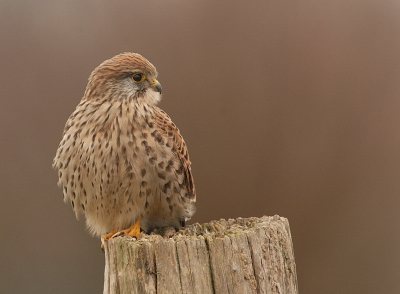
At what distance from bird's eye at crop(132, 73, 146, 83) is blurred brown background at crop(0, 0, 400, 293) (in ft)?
5.68

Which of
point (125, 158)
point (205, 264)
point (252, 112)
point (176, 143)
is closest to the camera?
point (205, 264)

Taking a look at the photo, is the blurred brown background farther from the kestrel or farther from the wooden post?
the wooden post

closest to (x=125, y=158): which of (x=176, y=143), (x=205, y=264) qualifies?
(x=176, y=143)

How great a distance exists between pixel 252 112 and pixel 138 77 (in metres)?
1.95

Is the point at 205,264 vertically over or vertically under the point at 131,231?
under

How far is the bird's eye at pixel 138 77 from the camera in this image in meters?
2.97

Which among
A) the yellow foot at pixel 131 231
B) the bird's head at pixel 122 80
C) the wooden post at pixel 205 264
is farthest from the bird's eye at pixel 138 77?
the wooden post at pixel 205 264

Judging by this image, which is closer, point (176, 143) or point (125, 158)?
point (125, 158)

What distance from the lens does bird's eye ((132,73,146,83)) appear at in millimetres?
2972

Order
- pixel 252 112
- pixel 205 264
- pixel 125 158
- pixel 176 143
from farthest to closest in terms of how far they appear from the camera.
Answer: pixel 252 112 → pixel 176 143 → pixel 125 158 → pixel 205 264

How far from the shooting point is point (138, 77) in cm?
298

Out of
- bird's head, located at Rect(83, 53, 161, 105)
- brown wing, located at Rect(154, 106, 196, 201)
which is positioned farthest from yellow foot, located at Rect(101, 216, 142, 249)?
bird's head, located at Rect(83, 53, 161, 105)

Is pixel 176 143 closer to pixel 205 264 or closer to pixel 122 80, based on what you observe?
pixel 122 80

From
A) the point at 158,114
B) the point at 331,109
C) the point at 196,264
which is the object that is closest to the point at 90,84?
the point at 158,114
